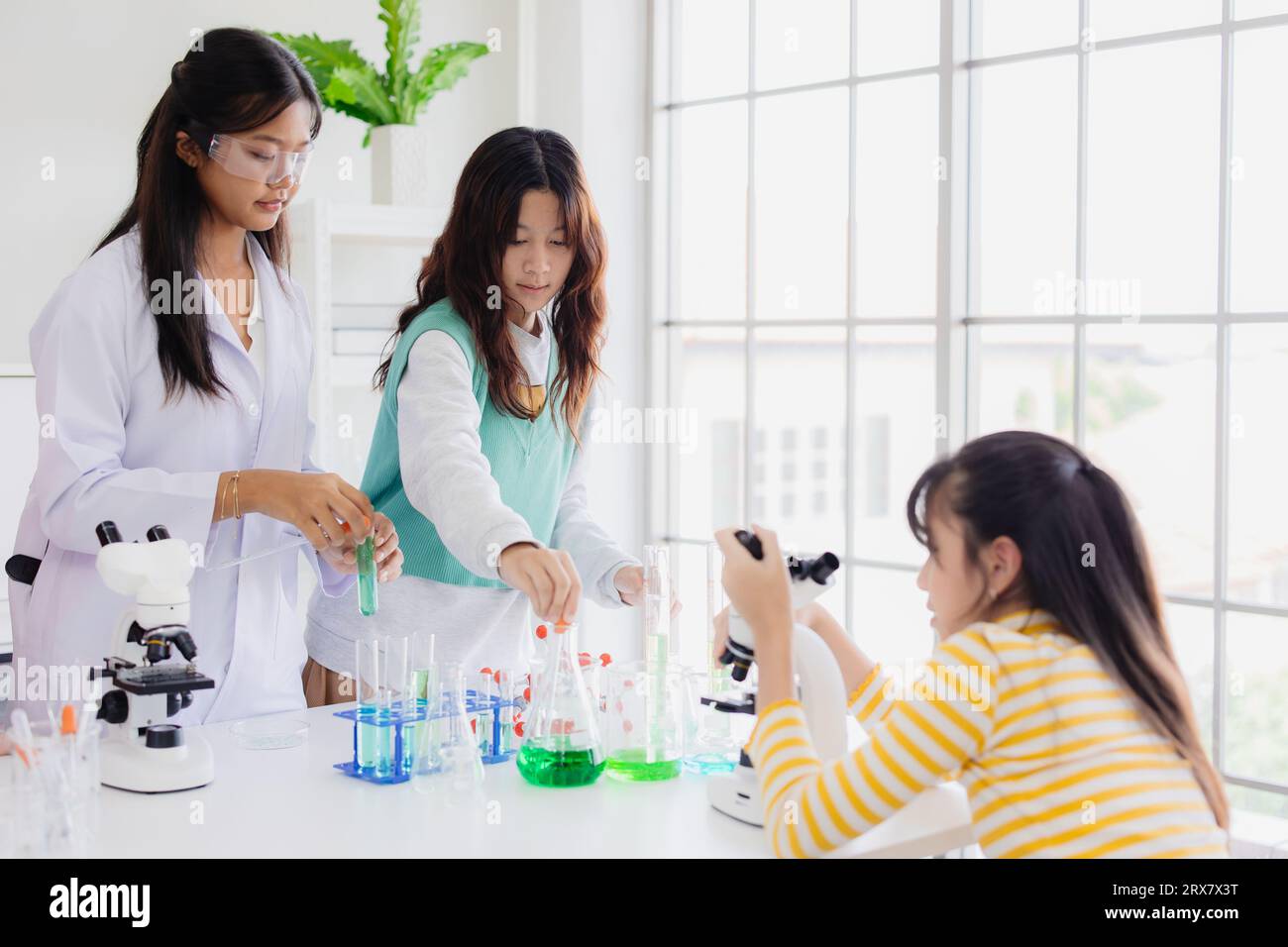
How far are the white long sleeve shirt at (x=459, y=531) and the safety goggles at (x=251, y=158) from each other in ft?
1.07

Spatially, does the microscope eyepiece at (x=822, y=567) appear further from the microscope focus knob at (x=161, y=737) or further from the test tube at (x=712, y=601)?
the microscope focus knob at (x=161, y=737)

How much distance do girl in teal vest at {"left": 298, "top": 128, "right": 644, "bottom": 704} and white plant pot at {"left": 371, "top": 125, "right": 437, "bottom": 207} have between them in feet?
4.14

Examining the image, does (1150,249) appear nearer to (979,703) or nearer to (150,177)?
(979,703)

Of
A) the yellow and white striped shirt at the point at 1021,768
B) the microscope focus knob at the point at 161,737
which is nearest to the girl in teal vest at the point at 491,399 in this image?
the microscope focus knob at the point at 161,737

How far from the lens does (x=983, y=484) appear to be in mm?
1493

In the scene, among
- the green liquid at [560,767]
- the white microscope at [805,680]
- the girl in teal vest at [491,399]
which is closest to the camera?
the white microscope at [805,680]

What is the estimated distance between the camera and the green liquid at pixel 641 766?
170 cm

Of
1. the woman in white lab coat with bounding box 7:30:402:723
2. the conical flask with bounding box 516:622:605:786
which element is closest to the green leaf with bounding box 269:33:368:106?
the woman in white lab coat with bounding box 7:30:402:723

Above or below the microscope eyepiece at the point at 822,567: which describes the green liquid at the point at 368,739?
below

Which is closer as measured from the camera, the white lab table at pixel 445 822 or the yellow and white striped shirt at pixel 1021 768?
the yellow and white striped shirt at pixel 1021 768
